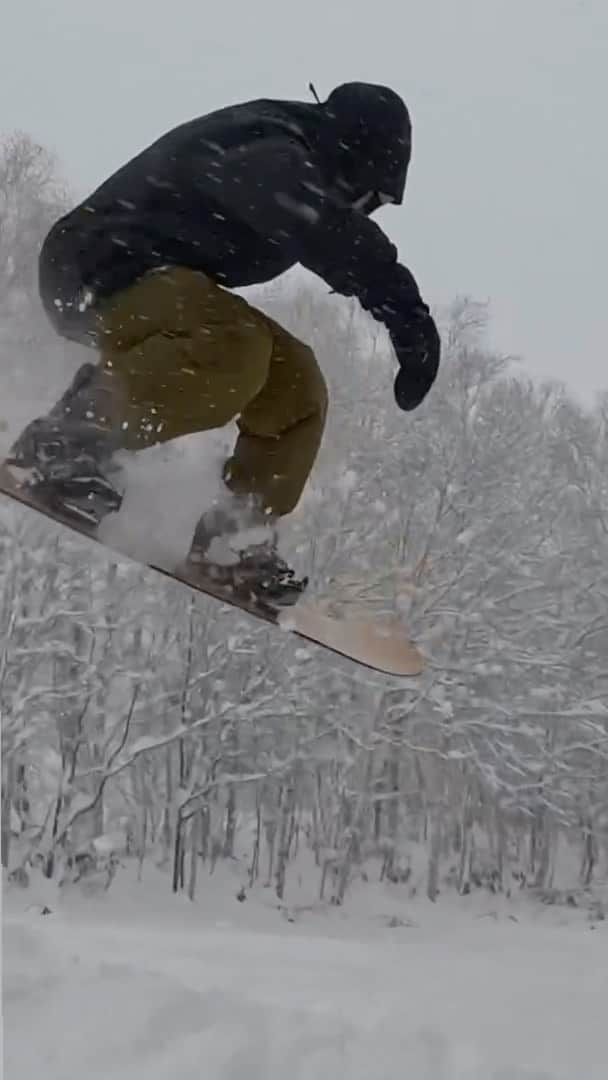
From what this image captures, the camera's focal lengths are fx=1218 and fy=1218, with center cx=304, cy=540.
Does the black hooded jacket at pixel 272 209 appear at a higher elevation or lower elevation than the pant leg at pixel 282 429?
higher

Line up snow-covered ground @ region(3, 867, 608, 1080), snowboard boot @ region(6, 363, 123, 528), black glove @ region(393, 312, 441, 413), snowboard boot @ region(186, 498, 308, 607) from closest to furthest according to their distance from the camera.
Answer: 1. black glove @ region(393, 312, 441, 413)
2. snowboard boot @ region(6, 363, 123, 528)
3. snowboard boot @ region(186, 498, 308, 607)
4. snow-covered ground @ region(3, 867, 608, 1080)

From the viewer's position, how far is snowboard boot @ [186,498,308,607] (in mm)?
3166

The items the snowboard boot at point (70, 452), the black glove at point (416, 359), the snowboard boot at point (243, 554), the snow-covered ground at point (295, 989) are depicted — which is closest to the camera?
the black glove at point (416, 359)

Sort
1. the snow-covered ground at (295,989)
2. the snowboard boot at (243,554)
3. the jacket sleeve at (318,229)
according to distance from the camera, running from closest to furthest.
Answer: the jacket sleeve at (318,229) < the snowboard boot at (243,554) < the snow-covered ground at (295,989)

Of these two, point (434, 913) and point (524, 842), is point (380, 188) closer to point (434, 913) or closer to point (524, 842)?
point (434, 913)

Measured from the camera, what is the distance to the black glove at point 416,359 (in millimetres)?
2734

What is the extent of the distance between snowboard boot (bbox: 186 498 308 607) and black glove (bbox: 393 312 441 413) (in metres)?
0.57

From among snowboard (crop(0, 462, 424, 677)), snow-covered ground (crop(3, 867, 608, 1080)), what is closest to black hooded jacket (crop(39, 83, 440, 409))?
snowboard (crop(0, 462, 424, 677))

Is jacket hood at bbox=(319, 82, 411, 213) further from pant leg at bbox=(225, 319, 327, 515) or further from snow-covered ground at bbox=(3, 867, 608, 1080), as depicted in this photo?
snow-covered ground at bbox=(3, 867, 608, 1080)

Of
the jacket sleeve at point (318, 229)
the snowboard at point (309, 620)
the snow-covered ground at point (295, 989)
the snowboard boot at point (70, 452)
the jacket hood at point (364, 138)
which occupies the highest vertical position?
the jacket hood at point (364, 138)

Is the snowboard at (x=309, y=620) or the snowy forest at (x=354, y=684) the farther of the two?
the snowy forest at (x=354, y=684)

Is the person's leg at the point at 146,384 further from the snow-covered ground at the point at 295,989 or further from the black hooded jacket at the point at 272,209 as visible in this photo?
the snow-covered ground at the point at 295,989

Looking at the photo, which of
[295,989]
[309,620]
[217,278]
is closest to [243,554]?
[309,620]

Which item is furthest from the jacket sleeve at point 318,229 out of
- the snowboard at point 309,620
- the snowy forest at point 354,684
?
the snowy forest at point 354,684
